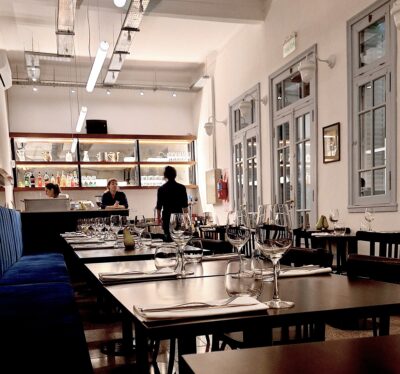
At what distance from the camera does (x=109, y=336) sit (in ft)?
10.2

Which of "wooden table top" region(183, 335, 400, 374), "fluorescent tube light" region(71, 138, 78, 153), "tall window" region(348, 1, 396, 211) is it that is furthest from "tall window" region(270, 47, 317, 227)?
"wooden table top" region(183, 335, 400, 374)

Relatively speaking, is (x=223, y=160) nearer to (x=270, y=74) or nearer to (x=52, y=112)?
(x=270, y=74)

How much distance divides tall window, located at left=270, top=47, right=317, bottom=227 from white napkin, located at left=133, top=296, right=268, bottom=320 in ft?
14.8

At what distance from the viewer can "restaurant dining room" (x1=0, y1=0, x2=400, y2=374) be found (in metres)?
1.13

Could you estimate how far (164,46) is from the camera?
27.7 feet

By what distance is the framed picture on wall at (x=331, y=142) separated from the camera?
4.98 meters

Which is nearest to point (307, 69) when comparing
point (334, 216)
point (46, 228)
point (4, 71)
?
point (334, 216)

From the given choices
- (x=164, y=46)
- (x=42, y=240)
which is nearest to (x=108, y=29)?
(x=164, y=46)

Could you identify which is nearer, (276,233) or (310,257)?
(276,233)

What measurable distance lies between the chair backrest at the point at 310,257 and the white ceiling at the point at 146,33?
5.62 metres

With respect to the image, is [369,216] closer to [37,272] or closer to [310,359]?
[37,272]

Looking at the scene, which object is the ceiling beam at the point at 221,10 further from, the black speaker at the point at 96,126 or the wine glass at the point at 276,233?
the wine glass at the point at 276,233

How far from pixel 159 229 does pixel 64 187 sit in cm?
636

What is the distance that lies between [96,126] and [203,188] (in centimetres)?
282
